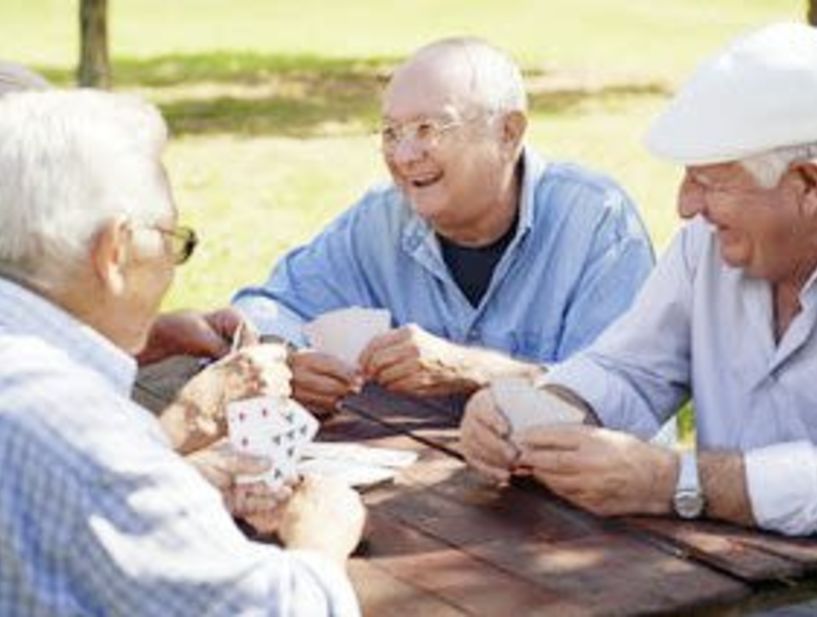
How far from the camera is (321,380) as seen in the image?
148 inches

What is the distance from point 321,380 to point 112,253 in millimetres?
1453

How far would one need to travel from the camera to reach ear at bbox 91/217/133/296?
7.59 ft

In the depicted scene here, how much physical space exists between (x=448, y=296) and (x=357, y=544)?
4.86ft

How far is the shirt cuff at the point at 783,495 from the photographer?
9.75ft

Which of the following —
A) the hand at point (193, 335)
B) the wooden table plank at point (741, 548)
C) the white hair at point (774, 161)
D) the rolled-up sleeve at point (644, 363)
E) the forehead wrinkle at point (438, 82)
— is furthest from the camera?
the forehead wrinkle at point (438, 82)

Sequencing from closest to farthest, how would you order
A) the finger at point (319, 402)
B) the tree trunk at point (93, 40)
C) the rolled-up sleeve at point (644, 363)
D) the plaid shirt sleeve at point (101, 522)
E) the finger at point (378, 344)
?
the plaid shirt sleeve at point (101, 522)
the rolled-up sleeve at point (644, 363)
the finger at point (319, 402)
the finger at point (378, 344)
the tree trunk at point (93, 40)

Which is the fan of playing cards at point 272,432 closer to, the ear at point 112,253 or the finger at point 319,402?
the ear at point 112,253

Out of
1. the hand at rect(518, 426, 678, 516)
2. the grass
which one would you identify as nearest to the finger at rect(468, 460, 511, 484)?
the hand at rect(518, 426, 678, 516)

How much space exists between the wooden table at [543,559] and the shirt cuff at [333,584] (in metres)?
0.28

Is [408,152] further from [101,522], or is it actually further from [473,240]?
[101,522]

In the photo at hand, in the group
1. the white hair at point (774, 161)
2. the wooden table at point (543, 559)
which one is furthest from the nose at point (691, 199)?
the wooden table at point (543, 559)

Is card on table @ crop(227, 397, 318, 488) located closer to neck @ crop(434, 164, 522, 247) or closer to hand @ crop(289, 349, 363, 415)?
hand @ crop(289, 349, 363, 415)

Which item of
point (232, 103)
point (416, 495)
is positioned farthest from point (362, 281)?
point (232, 103)

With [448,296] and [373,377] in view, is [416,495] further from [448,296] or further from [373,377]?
[448,296]
